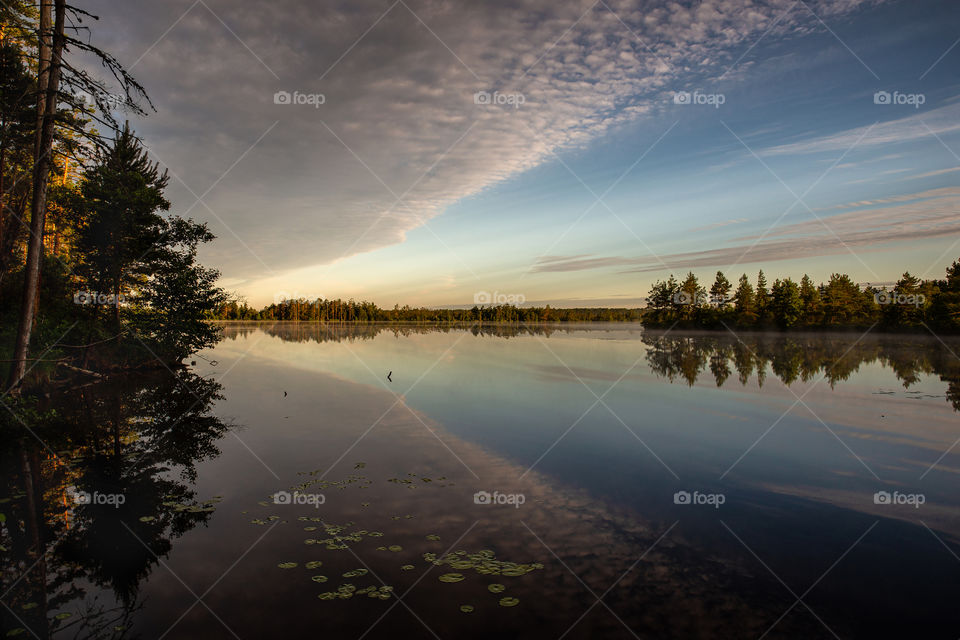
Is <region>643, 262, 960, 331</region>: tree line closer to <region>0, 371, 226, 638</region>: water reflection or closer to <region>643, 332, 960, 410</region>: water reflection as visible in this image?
<region>643, 332, 960, 410</region>: water reflection

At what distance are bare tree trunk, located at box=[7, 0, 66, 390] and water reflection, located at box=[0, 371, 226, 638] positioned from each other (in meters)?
2.77

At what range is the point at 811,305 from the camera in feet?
314

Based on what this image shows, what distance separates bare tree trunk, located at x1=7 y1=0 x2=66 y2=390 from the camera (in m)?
13.8

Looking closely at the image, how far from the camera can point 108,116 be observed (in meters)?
13.4

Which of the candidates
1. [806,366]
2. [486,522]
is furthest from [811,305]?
[486,522]

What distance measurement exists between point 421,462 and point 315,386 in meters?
16.3

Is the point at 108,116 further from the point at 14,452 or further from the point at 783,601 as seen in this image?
the point at 783,601

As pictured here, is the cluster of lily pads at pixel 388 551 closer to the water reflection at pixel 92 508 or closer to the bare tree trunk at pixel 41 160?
the water reflection at pixel 92 508

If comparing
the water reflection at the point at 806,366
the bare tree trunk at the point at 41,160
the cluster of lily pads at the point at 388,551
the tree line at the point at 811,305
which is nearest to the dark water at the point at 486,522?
the cluster of lily pads at the point at 388,551

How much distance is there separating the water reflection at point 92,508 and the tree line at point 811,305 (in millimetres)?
77302

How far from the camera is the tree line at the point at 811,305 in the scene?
70.6 metres

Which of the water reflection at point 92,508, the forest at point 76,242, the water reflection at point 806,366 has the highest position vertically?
the forest at point 76,242

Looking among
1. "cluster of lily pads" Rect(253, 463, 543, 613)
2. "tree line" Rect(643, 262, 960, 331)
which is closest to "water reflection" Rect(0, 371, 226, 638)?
"cluster of lily pads" Rect(253, 463, 543, 613)

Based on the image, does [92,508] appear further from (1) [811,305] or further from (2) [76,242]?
(1) [811,305]
